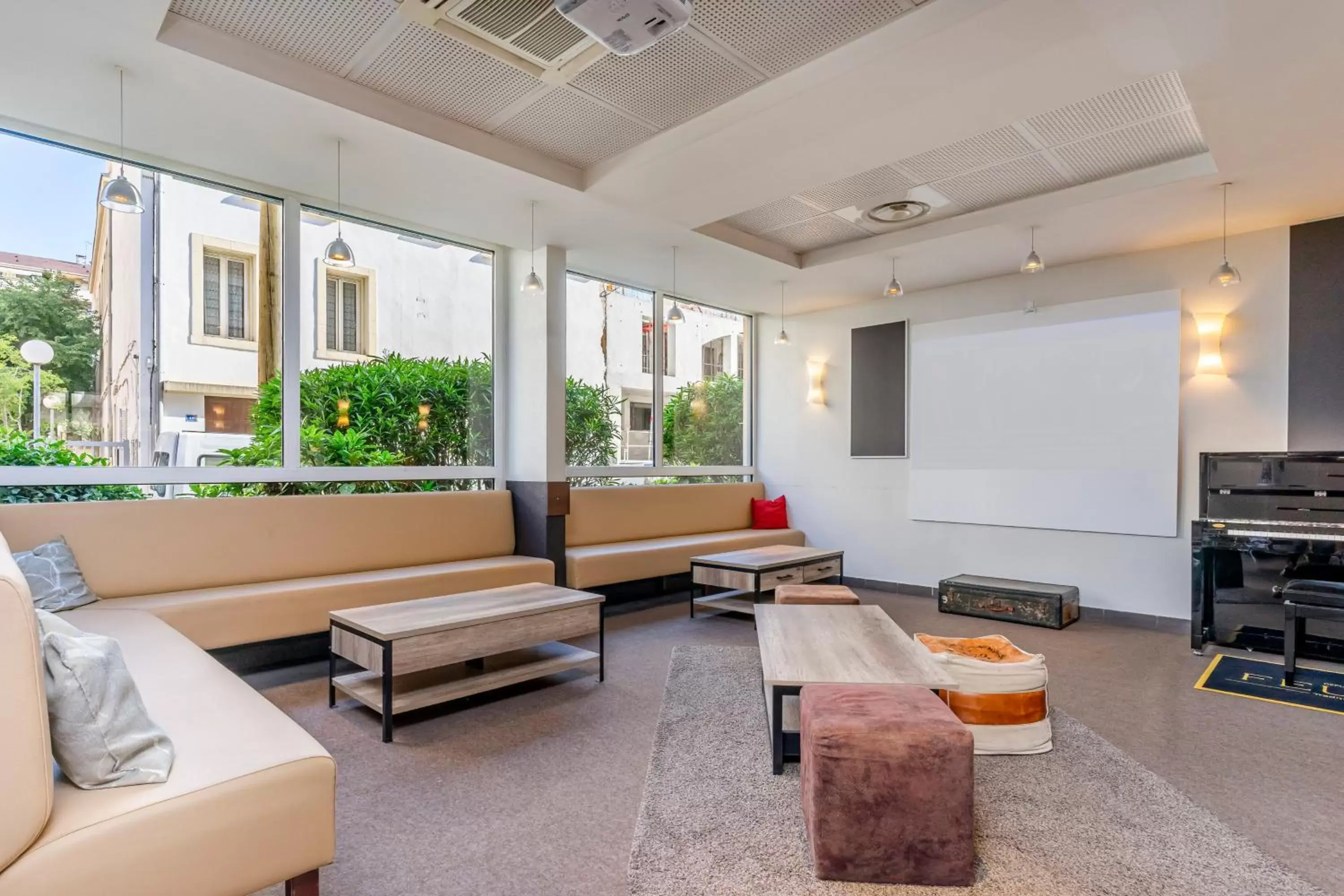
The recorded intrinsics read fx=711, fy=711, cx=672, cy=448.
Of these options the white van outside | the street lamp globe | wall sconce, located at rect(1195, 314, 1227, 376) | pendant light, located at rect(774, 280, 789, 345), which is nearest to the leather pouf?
wall sconce, located at rect(1195, 314, 1227, 376)

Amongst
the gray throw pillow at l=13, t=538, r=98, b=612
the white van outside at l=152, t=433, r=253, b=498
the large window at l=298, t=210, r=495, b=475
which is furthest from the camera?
the large window at l=298, t=210, r=495, b=475

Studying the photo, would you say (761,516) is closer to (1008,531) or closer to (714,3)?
(1008,531)

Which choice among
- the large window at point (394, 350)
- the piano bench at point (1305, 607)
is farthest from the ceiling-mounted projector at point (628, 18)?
the piano bench at point (1305, 607)

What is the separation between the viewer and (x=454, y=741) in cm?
301

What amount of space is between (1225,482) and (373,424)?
5578 millimetres

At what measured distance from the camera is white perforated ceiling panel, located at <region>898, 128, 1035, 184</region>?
12.2ft

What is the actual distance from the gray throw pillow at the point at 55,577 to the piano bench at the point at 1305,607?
6043 millimetres

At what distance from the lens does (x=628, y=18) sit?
8.13 ft

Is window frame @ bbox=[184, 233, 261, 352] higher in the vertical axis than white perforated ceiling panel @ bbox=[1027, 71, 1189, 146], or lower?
lower

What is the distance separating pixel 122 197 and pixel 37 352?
126cm

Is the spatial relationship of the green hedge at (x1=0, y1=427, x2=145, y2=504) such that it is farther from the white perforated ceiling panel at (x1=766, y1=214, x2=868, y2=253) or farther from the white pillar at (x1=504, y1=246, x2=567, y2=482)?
the white perforated ceiling panel at (x1=766, y1=214, x2=868, y2=253)

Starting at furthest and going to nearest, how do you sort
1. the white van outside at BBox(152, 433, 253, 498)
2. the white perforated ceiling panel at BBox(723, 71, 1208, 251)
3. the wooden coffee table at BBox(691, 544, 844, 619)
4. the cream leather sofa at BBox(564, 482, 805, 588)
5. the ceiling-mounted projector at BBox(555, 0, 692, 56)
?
the cream leather sofa at BBox(564, 482, 805, 588)
the wooden coffee table at BBox(691, 544, 844, 619)
the white van outside at BBox(152, 433, 253, 498)
the white perforated ceiling panel at BBox(723, 71, 1208, 251)
the ceiling-mounted projector at BBox(555, 0, 692, 56)

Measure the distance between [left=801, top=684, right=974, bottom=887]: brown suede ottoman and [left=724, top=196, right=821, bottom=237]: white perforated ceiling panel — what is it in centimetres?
342

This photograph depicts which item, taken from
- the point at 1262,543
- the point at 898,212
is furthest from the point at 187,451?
the point at 1262,543
